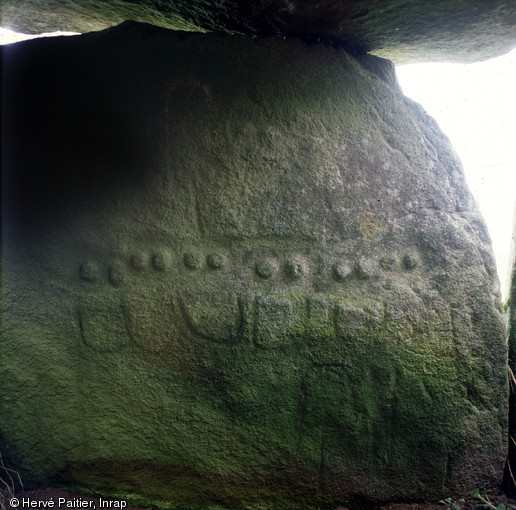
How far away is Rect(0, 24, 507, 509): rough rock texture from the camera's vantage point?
1.41m

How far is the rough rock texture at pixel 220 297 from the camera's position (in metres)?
1.41

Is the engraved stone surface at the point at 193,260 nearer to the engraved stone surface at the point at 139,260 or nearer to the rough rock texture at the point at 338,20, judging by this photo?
the engraved stone surface at the point at 139,260

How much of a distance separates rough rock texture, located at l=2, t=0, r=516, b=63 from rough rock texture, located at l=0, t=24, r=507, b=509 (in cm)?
10

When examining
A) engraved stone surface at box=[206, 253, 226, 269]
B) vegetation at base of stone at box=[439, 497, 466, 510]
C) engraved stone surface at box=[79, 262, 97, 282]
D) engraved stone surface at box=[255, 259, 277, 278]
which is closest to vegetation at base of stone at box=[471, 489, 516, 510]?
vegetation at base of stone at box=[439, 497, 466, 510]

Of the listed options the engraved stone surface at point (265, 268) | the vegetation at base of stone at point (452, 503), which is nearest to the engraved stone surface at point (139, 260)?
the engraved stone surface at point (265, 268)

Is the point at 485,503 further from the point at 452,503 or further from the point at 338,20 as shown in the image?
the point at 338,20

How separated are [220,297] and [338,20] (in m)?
0.94

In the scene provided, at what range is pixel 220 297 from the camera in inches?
55.1

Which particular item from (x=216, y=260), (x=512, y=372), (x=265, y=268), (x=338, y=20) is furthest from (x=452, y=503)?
(x=338, y=20)

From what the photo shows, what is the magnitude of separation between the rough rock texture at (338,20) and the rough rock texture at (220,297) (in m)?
0.10

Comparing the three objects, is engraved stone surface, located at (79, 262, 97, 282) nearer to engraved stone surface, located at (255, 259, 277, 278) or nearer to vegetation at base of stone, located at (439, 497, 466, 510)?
engraved stone surface, located at (255, 259, 277, 278)

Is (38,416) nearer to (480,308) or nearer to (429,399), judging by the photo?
(429,399)

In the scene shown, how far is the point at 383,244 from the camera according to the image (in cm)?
145

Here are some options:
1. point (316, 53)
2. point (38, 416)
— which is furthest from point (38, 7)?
point (38, 416)
